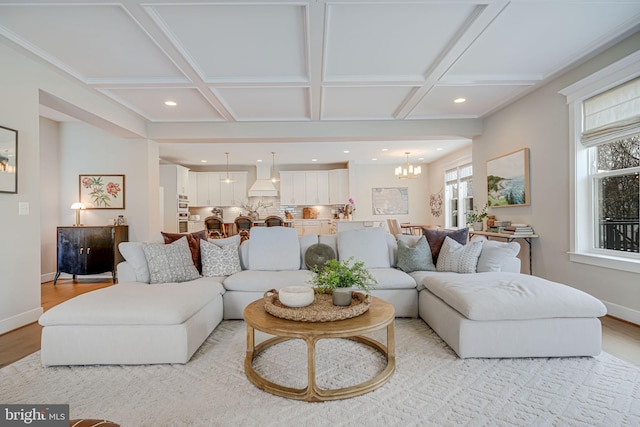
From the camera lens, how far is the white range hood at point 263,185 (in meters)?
8.84

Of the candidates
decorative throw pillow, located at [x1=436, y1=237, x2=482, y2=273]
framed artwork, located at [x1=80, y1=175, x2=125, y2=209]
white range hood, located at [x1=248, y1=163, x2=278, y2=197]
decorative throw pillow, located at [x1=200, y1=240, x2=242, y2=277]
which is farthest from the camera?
white range hood, located at [x1=248, y1=163, x2=278, y2=197]

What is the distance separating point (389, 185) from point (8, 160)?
28.0 feet

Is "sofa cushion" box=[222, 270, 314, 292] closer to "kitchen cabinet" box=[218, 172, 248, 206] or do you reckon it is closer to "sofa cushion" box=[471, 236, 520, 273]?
"sofa cushion" box=[471, 236, 520, 273]

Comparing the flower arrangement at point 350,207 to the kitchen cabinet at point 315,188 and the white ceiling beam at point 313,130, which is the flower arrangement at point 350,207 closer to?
the kitchen cabinet at point 315,188

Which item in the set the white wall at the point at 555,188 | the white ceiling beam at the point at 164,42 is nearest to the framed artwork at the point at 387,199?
the white wall at the point at 555,188

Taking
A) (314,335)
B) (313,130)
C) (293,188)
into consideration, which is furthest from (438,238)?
(293,188)

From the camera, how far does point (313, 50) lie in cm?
288

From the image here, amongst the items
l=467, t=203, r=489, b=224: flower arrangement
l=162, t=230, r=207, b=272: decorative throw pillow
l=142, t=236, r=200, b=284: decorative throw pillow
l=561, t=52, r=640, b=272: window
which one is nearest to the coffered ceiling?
l=561, t=52, r=640, b=272: window

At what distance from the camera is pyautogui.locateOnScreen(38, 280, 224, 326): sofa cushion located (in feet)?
7.00

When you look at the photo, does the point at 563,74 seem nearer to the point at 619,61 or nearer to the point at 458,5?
the point at 619,61

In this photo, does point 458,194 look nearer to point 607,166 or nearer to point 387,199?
point 387,199

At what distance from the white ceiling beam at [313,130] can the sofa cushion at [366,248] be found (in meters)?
2.12

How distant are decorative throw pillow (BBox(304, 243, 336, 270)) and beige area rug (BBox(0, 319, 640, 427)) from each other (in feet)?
4.01

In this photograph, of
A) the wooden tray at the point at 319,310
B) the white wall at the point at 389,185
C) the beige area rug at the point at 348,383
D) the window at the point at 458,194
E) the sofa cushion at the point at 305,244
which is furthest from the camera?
the white wall at the point at 389,185
